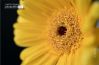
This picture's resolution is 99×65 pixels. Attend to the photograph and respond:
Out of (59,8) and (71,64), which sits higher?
(59,8)

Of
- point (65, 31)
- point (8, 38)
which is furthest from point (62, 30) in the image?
point (8, 38)

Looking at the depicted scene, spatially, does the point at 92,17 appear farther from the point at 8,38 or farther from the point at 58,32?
the point at 8,38


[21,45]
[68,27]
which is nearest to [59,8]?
[68,27]

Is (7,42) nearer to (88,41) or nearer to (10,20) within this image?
(10,20)

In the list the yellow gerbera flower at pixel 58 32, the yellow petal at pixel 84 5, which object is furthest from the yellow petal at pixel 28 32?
the yellow petal at pixel 84 5

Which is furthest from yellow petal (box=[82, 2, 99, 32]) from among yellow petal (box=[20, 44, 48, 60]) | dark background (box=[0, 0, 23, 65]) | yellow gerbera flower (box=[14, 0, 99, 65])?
dark background (box=[0, 0, 23, 65])

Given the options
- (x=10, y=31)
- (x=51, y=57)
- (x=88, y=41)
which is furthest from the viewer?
(x=10, y=31)
